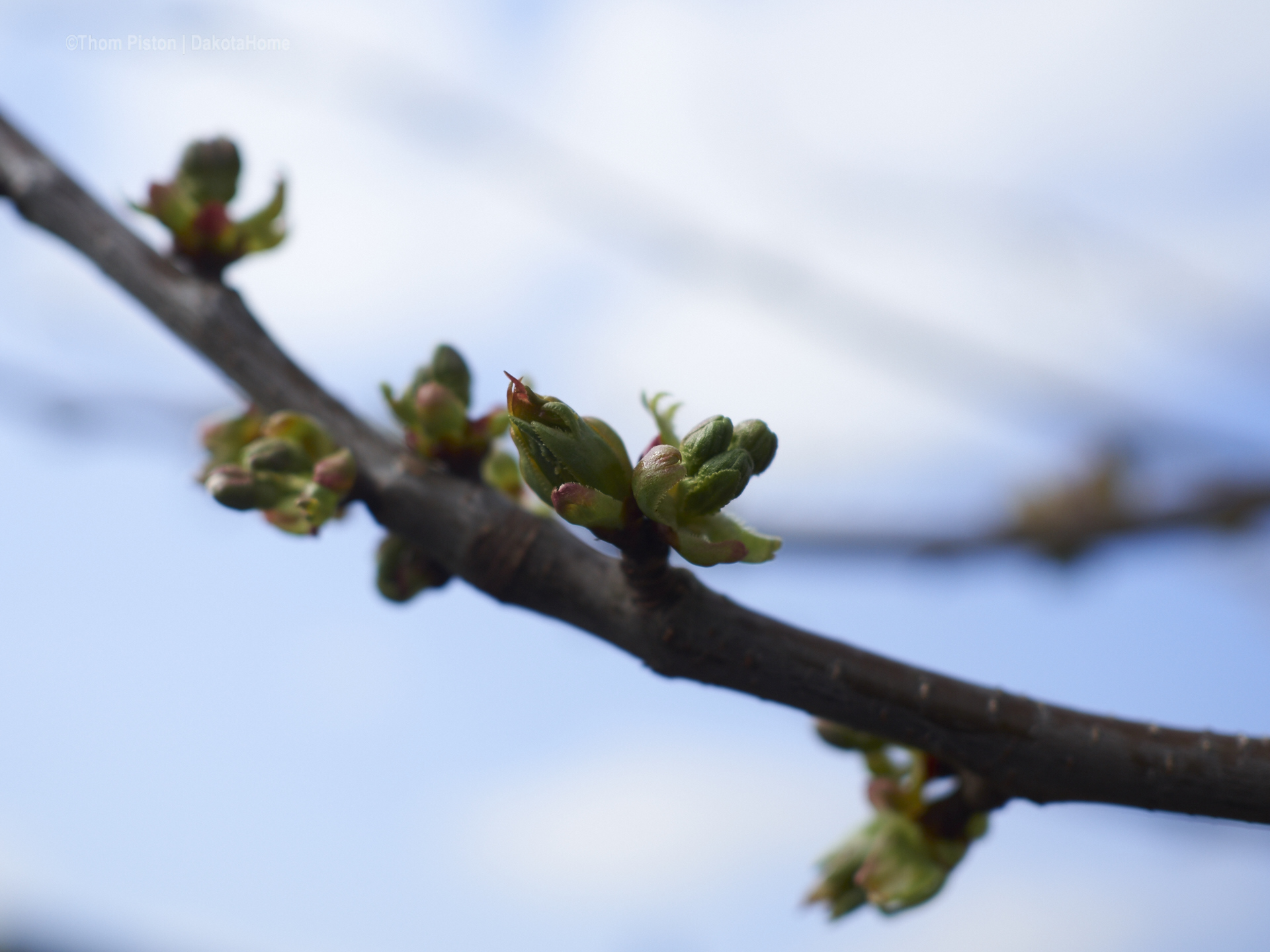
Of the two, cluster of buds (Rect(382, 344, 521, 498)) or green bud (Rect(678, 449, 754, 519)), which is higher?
cluster of buds (Rect(382, 344, 521, 498))

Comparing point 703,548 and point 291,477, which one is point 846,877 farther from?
point 291,477

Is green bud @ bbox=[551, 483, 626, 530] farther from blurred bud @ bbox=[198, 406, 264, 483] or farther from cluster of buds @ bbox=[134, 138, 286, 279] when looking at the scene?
cluster of buds @ bbox=[134, 138, 286, 279]

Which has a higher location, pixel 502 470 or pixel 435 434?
pixel 502 470

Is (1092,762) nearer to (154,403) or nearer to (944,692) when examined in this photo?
(944,692)

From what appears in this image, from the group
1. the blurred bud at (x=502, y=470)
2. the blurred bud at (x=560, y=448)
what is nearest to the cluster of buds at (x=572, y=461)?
the blurred bud at (x=560, y=448)

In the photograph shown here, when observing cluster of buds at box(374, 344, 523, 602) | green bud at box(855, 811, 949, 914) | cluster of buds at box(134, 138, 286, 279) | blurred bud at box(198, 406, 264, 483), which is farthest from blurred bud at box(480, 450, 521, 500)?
green bud at box(855, 811, 949, 914)

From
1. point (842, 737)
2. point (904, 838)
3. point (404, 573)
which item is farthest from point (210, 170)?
point (904, 838)
